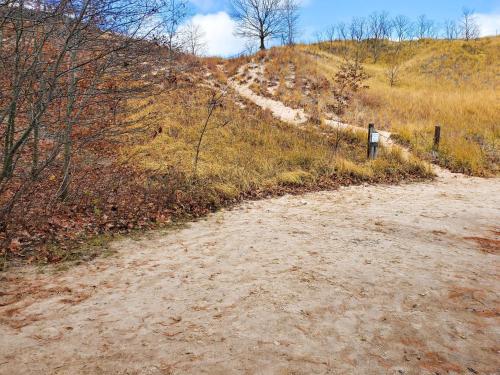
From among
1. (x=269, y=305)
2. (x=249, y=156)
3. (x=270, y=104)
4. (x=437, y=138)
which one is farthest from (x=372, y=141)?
(x=269, y=305)

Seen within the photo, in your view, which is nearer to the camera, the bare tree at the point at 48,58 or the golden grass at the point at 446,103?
the bare tree at the point at 48,58

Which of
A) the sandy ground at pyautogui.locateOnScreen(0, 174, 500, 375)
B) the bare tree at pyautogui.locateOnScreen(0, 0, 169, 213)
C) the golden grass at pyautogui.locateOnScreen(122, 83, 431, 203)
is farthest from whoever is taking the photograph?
the golden grass at pyautogui.locateOnScreen(122, 83, 431, 203)

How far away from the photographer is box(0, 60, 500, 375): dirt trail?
2816mm

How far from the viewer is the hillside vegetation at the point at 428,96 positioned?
13.5 meters

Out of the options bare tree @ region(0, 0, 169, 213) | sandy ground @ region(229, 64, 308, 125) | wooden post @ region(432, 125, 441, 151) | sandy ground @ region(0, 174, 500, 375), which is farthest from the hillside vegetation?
bare tree @ region(0, 0, 169, 213)

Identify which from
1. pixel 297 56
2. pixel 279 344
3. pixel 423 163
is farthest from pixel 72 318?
pixel 297 56

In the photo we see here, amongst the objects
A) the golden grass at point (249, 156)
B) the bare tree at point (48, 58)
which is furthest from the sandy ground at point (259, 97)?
the bare tree at point (48, 58)

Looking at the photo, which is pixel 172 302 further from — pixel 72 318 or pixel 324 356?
pixel 324 356

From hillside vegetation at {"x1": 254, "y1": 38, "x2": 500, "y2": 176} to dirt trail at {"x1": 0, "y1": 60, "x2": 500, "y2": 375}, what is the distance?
799 centimetres

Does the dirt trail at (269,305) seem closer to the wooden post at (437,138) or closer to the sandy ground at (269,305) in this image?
the sandy ground at (269,305)

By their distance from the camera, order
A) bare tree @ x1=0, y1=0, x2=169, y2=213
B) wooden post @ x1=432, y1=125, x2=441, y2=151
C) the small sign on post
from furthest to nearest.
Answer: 1. wooden post @ x1=432, y1=125, x2=441, y2=151
2. the small sign on post
3. bare tree @ x1=0, y1=0, x2=169, y2=213

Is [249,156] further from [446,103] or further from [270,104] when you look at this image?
[446,103]

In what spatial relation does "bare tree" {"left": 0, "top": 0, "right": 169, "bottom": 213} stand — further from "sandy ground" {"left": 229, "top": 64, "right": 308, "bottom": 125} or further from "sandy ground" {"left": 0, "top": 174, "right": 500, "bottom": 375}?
"sandy ground" {"left": 229, "top": 64, "right": 308, "bottom": 125}

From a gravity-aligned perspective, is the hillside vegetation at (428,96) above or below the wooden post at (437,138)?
above
